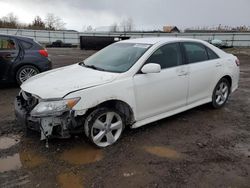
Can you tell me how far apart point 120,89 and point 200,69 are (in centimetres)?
197

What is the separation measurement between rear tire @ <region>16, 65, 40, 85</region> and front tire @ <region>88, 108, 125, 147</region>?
457 centimetres

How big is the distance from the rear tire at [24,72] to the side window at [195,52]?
4.68 metres

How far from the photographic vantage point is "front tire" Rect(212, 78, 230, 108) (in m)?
5.69

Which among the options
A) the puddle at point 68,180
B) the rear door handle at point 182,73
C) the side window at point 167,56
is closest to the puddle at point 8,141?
the puddle at point 68,180

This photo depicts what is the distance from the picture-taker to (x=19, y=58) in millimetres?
7508

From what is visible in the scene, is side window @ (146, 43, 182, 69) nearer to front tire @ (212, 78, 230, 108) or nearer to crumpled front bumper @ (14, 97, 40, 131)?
front tire @ (212, 78, 230, 108)

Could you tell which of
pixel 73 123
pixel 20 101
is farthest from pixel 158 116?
pixel 20 101

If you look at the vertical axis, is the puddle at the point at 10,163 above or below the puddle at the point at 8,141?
below

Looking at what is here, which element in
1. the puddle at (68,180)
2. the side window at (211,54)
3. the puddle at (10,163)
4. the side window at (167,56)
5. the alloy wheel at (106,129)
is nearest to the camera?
the puddle at (68,180)

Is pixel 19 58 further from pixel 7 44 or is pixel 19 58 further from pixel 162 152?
pixel 162 152

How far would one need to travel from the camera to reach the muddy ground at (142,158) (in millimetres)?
3148

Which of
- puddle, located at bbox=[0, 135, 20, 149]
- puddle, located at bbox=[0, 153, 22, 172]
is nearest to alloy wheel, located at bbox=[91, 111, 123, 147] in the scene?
puddle, located at bbox=[0, 153, 22, 172]

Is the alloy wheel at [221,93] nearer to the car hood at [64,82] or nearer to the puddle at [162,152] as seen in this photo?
the puddle at [162,152]

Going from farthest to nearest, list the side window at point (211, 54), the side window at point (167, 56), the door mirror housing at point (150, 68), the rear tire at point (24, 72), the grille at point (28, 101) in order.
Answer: the rear tire at point (24, 72) < the side window at point (211, 54) < the side window at point (167, 56) < the door mirror housing at point (150, 68) < the grille at point (28, 101)
